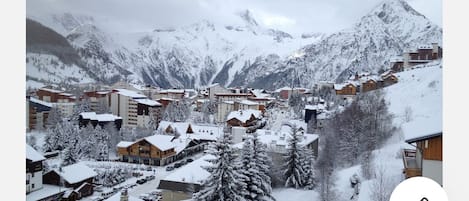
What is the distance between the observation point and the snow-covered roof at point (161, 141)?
279 centimetres

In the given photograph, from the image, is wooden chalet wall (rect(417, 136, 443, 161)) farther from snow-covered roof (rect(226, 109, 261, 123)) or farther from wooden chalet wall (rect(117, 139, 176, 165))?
wooden chalet wall (rect(117, 139, 176, 165))

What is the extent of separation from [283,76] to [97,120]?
1.31 m

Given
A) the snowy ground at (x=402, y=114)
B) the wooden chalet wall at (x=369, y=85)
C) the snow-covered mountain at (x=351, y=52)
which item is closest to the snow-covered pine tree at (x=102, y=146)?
the snow-covered mountain at (x=351, y=52)

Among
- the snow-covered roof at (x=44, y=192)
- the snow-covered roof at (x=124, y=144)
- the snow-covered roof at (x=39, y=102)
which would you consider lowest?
the snow-covered roof at (x=44, y=192)

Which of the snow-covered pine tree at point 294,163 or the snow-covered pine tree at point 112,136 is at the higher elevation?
the snow-covered pine tree at point 112,136

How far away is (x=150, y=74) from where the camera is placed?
2.81 meters

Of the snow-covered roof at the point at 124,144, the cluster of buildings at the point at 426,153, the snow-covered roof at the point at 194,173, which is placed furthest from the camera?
the snow-covered roof at the point at 124,144

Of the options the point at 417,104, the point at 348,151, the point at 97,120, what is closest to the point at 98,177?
the point at 97,120

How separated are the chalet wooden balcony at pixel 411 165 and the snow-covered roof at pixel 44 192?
7.11 ft

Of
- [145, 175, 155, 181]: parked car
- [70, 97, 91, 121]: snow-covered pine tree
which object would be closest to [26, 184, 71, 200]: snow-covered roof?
[70, 97, 91, 121]: snow-covered pine tree

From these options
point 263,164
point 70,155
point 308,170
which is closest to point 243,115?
point 263,164

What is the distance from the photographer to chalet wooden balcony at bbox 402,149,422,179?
2.45m

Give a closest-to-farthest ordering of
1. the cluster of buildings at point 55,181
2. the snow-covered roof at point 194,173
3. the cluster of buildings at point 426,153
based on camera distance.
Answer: the cluster of buildings at point 426,153 < the cluster of buildings at point 55,181 < the snow-covered roof at point 194,173

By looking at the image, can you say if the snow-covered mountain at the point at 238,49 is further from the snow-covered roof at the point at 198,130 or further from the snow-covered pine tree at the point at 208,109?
the snow-covered roof at the point at 198,130
